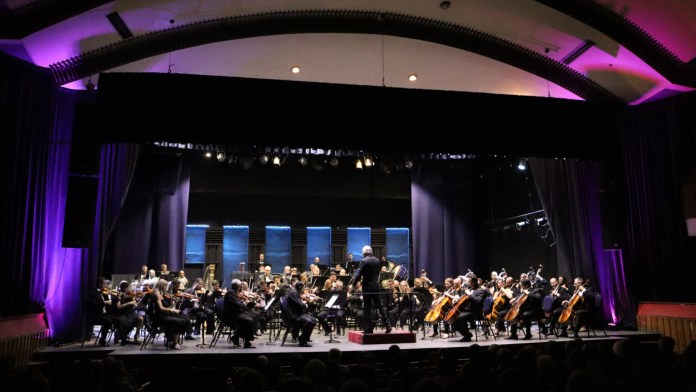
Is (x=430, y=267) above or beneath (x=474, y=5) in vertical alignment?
beneath

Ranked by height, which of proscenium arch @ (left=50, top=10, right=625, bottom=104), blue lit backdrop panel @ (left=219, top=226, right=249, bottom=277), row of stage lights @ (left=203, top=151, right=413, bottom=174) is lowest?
blue lit backdrop panel @ (left=219, top=226, right=249, bottom=277)

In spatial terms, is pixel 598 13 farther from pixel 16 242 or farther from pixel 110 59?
pixel 16 242

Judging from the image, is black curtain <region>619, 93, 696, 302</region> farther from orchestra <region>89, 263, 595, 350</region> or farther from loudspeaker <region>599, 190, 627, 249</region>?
orchestra <region>89, 263, 595, 350</region>

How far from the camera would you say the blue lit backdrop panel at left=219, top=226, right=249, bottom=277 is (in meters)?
17.0

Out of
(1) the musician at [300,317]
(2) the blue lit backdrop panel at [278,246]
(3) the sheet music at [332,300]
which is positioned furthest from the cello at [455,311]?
(2) the blue lit backdrop panel at [278,246]

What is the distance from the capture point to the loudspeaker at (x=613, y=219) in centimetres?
1061

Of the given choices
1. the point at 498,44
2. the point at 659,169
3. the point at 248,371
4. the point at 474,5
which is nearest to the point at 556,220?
the point at 659,169

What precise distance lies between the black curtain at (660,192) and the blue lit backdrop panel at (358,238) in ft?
29.6

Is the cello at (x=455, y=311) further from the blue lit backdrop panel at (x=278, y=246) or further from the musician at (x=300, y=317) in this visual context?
the blue lit backdrop panel at (x=278, y=246)

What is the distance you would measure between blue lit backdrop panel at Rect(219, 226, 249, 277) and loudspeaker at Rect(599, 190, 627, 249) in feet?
34.9

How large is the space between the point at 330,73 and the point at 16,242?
632 centimetres

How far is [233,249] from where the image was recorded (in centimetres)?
1705

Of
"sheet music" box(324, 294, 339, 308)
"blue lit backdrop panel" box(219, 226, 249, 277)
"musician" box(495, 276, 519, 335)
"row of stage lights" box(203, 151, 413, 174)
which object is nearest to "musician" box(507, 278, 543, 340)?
"musician" box(495, 276, 519, 335)

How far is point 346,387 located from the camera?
10.1 ft
